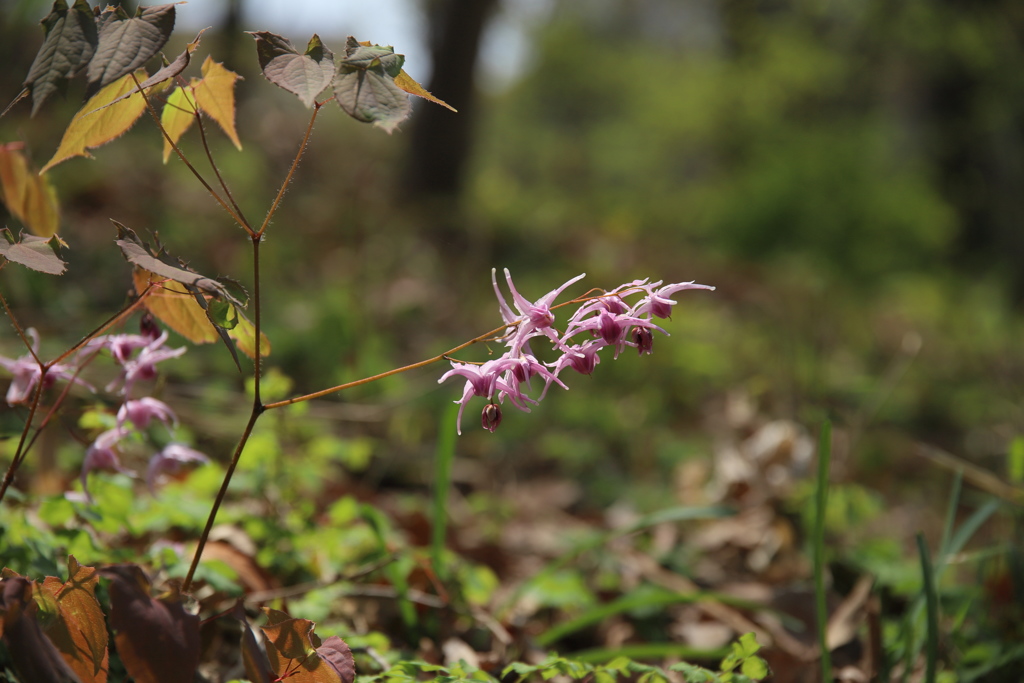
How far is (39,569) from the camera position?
1.16 metres

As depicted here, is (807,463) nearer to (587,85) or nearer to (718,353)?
(718,353)

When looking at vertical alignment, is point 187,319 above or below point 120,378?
above

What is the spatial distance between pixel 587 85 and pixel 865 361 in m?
15.6

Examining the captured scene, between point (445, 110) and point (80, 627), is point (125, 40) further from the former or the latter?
point (445, 110)

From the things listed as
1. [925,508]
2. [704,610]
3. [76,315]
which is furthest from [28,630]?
[925,508]

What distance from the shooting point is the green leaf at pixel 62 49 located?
84 centimetres

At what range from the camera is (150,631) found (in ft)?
2.78

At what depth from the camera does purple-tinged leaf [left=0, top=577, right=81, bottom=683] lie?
0.77 meters

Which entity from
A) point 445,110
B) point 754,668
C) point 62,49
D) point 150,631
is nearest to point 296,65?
point 62,49

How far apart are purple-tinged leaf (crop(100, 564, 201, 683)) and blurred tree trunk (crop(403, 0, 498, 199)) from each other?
614cm

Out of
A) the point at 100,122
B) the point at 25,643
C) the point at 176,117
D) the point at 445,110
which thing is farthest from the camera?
the point at 445,110

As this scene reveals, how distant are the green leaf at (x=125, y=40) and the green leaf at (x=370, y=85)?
224 mm

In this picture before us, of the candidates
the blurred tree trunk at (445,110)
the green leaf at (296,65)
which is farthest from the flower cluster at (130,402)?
the blurred tree trunk at (445,110)

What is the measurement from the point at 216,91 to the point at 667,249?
24.6ft
